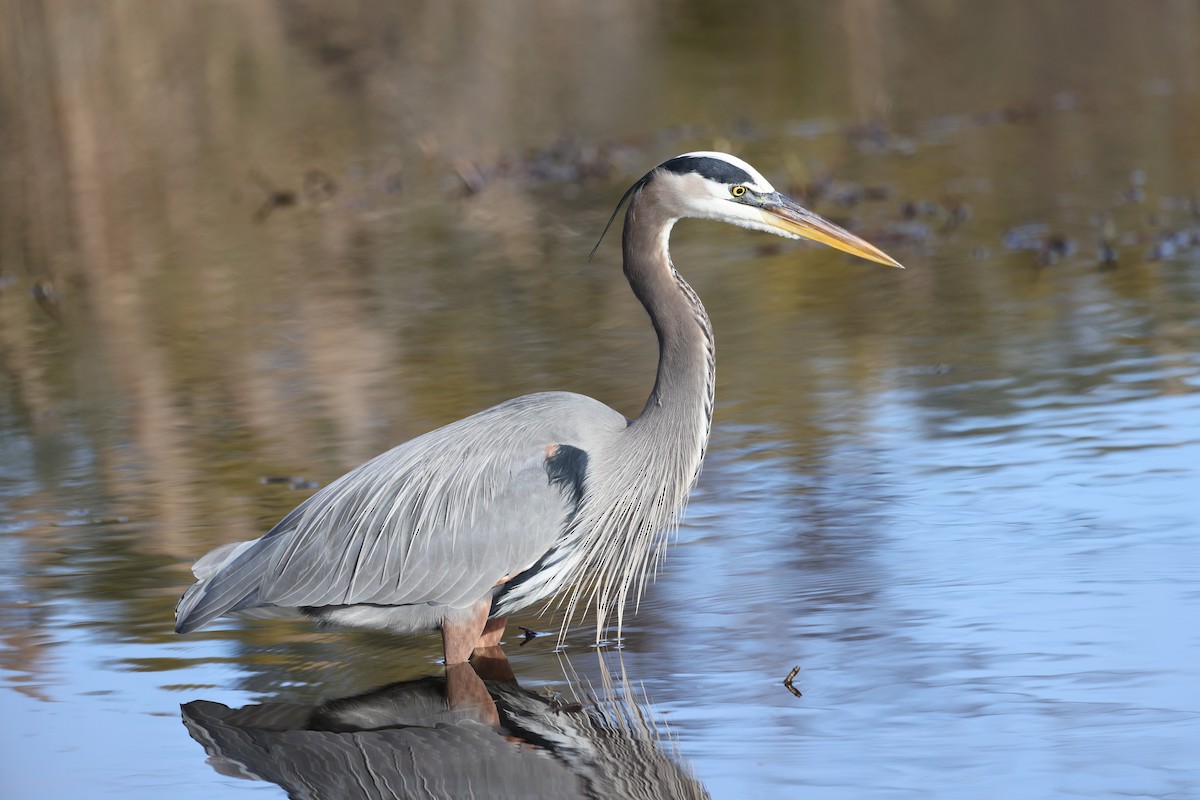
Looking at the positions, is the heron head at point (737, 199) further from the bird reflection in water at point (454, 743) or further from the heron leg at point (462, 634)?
the bird reflection in water at point (454, 743)

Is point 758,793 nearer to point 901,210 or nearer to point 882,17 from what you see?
point 901,210

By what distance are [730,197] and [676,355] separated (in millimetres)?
585

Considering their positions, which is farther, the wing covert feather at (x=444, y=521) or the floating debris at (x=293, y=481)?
the floating debris at (x=293, y=481)

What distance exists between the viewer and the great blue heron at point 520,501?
227 inches

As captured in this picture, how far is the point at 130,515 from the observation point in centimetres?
771

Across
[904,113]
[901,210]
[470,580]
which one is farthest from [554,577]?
[904,113]

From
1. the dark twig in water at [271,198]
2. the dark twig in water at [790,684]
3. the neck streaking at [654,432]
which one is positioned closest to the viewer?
the dark twig in water at [790,684]

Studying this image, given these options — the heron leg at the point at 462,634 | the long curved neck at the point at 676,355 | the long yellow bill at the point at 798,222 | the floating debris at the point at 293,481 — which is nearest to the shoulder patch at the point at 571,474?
the long curved neck at the point at 676,355

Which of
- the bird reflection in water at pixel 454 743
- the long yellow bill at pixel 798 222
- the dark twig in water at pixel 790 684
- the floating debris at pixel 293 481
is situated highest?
the long yellow bill at pixel 798 222

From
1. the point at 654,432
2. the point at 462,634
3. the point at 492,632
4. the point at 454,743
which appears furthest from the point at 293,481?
the point at 454,743

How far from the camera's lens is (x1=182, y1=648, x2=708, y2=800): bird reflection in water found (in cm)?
491

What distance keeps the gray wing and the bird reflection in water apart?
1.15 feet

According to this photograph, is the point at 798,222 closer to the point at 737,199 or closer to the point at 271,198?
the point at 737,199

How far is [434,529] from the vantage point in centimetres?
582
